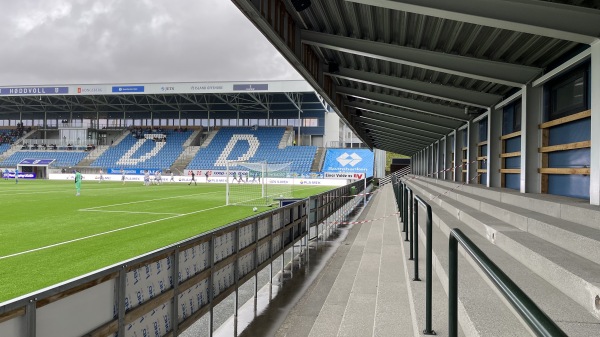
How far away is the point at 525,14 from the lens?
5.19 metres

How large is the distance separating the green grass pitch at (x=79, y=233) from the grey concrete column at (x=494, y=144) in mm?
8154

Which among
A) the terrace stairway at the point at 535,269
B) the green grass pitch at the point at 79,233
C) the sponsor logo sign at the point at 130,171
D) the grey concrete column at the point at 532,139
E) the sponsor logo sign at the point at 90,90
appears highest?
the sponsor logo sign at the point at 90,90

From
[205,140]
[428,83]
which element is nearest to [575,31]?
[428,83]

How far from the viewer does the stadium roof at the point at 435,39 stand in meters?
5.21

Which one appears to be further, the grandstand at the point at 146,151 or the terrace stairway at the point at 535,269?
the grandstand at the point at 146,151

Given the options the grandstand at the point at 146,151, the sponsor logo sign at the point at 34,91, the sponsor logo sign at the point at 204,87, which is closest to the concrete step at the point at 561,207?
the sponsor logo sign at the point at 204,87

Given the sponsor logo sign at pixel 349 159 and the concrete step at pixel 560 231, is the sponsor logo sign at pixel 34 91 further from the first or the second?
the concrete step at pixel 560 231

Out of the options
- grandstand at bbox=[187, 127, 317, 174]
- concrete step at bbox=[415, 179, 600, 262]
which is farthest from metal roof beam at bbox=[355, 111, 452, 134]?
grandstand at bbox=[187, 127, 317, 174]

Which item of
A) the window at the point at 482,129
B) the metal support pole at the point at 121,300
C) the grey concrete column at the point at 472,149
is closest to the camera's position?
the metal support pole at the point at 121,300

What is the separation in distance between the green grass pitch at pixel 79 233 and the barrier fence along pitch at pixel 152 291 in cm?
372

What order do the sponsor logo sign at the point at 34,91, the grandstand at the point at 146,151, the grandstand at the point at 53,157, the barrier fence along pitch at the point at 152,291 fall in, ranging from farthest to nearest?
the grandstand at the point at 53,157
the grandstand at the point at 146,151
the sponsor logo sign at the point at 34,91
the barrier fence along pitch at the point at 152,291

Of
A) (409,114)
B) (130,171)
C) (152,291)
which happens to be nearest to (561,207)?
(152,291)

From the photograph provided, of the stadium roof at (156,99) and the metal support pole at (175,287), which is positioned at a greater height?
the stadium roof at (156,99)

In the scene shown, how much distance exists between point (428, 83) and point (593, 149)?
5926 mm
